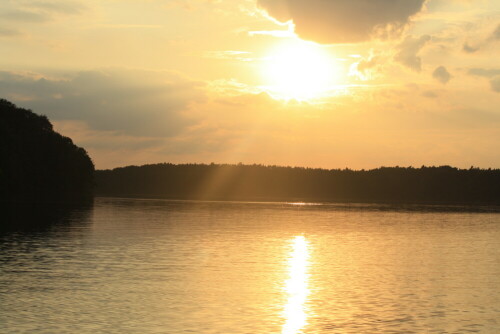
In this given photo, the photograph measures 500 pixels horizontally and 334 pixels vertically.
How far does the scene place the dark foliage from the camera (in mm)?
132250

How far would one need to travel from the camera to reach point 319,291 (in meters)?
36.1

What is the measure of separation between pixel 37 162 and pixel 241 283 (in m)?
112

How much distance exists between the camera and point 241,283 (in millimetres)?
37969

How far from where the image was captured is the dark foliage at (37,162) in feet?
434

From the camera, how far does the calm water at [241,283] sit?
1094 inches

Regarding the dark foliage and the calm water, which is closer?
the calm water

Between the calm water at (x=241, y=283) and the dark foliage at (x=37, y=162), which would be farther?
the dark foliage at (x=37, y=162)

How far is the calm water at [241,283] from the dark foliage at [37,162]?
67.4 m

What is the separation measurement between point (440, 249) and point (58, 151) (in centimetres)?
10600

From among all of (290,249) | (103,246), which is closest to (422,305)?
(290,249)

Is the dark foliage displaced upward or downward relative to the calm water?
upward

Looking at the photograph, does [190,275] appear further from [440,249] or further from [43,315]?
[440,249]

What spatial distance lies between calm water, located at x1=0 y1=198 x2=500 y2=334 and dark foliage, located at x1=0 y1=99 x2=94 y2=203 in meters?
67.4

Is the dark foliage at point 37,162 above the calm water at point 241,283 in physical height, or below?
above
